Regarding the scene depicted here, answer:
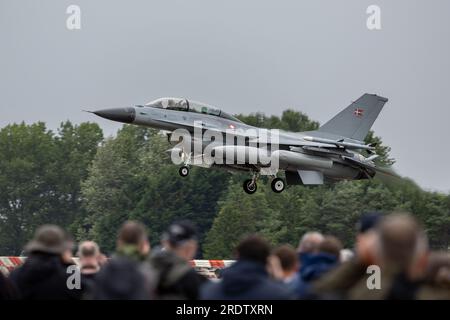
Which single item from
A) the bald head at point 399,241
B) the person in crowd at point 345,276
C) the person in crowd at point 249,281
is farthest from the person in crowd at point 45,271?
the bald head at point 399,241

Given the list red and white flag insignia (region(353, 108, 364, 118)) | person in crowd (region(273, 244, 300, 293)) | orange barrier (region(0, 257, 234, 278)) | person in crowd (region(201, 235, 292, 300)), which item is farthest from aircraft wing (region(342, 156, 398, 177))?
person in crowd (region(201, 235, 292, 300))

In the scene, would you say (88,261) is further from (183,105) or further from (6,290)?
(183,105)

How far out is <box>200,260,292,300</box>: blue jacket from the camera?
8219mm

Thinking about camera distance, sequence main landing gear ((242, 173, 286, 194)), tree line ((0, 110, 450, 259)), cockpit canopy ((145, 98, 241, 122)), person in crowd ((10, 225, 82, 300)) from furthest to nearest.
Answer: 1. tree line ((0, 110, 450, 259))
2. main landing gear ((242, 173, 286, 194))
3. cockpit canopy ((145, 98, 241, 122))
4. person in crowd ((10, 225, 82, 300))

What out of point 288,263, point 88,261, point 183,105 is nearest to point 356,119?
point 183,105

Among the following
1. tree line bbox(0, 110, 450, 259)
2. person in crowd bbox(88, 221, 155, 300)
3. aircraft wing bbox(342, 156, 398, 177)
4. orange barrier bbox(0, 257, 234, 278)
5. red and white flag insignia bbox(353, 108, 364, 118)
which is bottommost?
person in crowd bbox(88, 221, 155, 300)

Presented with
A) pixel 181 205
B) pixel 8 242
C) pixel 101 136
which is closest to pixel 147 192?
pixel 181 205

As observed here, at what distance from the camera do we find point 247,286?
826cm

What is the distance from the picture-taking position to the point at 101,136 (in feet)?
268

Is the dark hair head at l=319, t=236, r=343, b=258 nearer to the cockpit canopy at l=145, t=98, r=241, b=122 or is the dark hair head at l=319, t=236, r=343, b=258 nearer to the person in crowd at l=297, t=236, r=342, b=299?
the person in crowd at l=297, t=236, r=342, b=299

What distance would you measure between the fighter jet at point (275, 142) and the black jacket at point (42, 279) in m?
18.8

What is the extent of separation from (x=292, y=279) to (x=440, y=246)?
34672 mm

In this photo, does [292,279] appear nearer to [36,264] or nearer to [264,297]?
[264,297]
